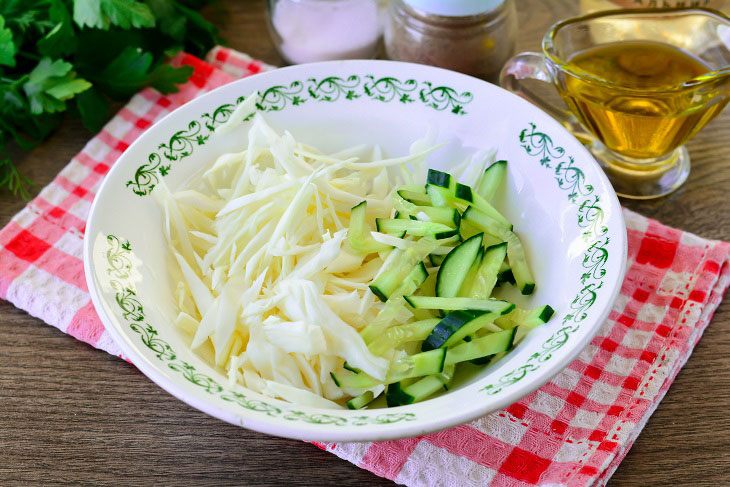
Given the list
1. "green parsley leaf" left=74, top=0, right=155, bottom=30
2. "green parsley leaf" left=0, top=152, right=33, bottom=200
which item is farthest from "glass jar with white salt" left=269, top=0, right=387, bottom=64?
"green parsley leaf" left=0, top=152, right=33, bottom=200

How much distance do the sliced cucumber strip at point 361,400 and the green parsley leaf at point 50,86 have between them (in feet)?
3.80

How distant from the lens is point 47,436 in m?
1.46

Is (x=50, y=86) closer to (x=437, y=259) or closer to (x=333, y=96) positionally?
(x=333, y=96)

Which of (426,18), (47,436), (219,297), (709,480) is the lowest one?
(47,436)

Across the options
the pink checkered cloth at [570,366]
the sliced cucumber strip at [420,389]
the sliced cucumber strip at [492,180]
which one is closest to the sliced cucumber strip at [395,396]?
the sliced cucumber strip at [420,389]

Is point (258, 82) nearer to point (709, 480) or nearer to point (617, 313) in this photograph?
point (617, 313)

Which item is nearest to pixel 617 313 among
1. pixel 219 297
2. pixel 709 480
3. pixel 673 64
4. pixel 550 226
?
pixel 550 226

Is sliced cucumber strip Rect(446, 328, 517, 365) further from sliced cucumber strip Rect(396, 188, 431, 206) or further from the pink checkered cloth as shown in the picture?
sliced cucumber strip Rect(396, 188, 431, 206)

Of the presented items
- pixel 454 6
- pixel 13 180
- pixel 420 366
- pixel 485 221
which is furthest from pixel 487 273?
pixel 13 180

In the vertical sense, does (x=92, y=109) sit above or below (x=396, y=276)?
below

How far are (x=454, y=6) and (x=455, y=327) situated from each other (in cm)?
98

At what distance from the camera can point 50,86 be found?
1.97 m

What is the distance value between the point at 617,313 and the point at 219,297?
2.75 ft

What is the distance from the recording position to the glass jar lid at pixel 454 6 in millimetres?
1920
